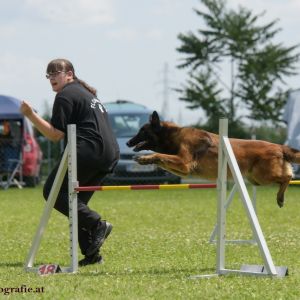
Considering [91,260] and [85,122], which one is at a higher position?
[85,122]

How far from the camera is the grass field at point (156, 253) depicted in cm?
503

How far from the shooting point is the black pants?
247 inches

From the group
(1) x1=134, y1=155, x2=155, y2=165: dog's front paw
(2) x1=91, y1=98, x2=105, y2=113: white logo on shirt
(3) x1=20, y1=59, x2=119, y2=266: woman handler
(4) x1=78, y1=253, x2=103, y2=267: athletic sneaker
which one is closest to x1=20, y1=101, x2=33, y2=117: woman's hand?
(3) x1=20, y1=59, x2=119, y2=266: woman handler

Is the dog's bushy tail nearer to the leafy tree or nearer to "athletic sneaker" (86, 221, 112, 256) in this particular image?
"athletic sneaker" (86, 221, 112, 256)

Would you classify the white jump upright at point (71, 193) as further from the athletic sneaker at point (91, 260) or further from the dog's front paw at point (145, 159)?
the dog's front paw at point (145, 159)

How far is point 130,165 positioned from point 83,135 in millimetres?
11513

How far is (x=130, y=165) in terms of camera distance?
58.1ft

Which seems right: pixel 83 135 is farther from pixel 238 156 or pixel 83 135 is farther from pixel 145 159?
pixel 238 156

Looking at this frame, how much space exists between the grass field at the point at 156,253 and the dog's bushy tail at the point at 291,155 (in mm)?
802

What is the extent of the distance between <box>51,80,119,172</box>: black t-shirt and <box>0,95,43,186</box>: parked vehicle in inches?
482

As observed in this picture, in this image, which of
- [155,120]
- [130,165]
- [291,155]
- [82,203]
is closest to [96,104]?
[82,203]

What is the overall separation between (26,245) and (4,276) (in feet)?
6.88

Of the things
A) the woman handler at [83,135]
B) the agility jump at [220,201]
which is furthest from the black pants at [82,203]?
the agility jump at [220,201]

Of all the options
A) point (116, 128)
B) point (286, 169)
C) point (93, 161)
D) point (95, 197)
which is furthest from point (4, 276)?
point (116, 128)
